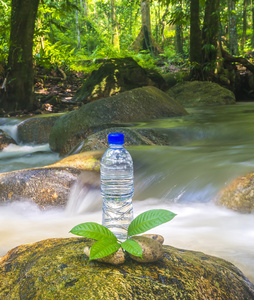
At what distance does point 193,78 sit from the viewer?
48.9ft

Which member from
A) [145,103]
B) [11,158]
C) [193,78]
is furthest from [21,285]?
[193,78]

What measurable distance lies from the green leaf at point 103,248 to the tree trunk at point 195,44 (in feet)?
44.4

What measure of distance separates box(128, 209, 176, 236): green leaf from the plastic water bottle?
0.68m

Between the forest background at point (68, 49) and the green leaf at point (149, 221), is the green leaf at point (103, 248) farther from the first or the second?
the forest background at point (68, 49)

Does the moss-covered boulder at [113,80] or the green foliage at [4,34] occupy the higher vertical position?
the green foliage at [4,34]

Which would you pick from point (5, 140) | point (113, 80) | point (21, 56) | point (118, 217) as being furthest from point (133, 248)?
point (113, 80)

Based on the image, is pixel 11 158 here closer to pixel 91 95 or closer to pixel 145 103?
pixel 145 103

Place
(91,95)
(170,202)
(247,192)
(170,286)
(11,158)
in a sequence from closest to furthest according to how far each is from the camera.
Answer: (170,286) → (247,192) → (170,202) → (11,158) → (91,95)

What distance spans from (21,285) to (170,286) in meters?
0.60

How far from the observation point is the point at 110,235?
161 centimetres

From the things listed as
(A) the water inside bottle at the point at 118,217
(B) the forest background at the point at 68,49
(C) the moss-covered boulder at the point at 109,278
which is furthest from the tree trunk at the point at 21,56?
(C) the moss-covered boulder at the point at 109,278

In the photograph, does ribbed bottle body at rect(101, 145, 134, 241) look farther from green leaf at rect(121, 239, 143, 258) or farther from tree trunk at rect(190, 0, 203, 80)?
tree trunk at rect(190, 0, 203, 80)

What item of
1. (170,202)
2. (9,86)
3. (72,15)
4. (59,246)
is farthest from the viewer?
(72,15)

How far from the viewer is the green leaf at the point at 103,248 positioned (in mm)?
1477
